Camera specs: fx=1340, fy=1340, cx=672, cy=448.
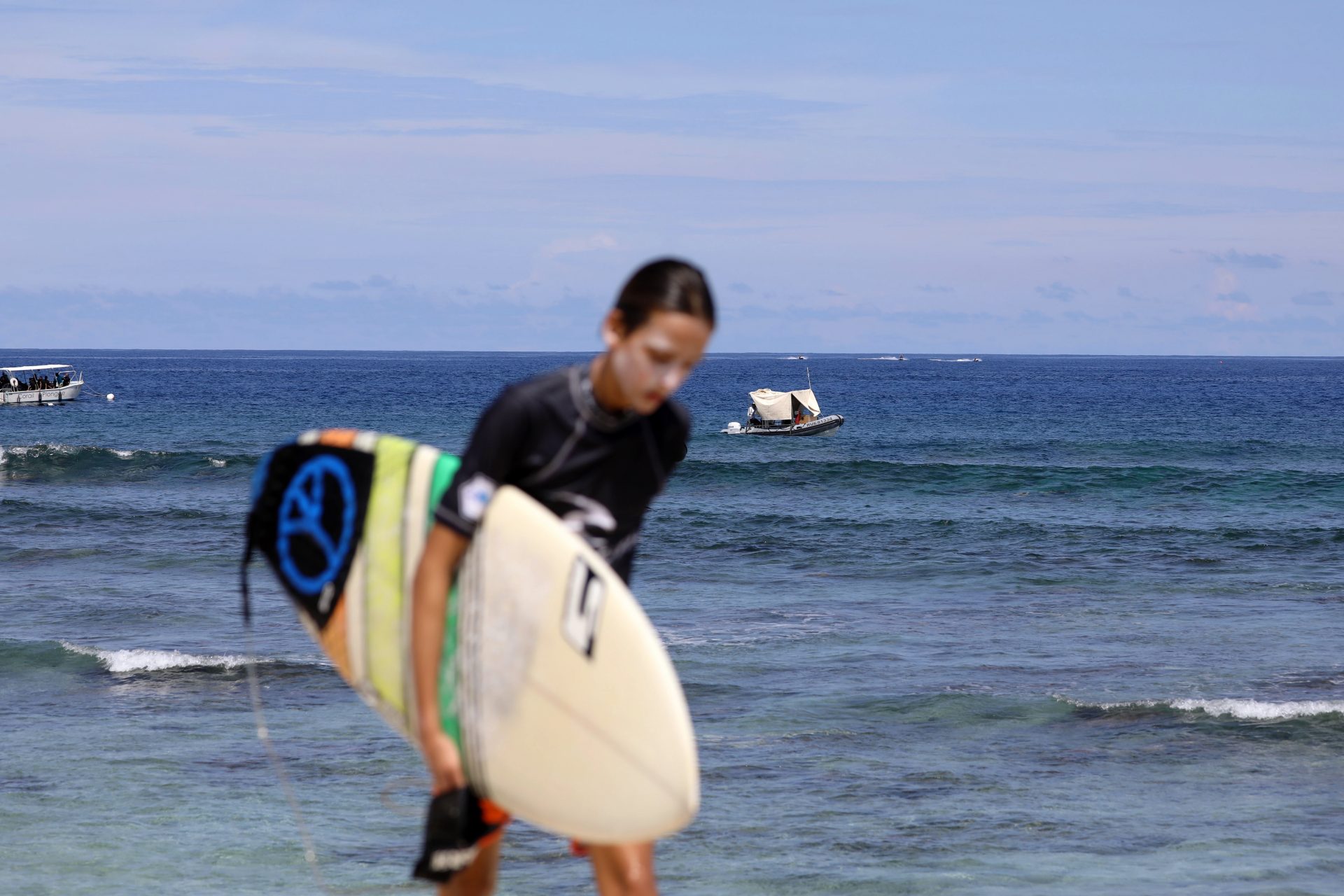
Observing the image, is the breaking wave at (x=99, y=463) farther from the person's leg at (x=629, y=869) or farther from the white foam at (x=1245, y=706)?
the person's leg at (x=629, y=869)

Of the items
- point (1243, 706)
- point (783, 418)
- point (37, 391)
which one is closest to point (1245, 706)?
point (1243, 706)

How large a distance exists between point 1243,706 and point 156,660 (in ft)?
34.5

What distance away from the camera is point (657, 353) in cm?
290

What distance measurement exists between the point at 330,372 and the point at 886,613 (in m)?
173

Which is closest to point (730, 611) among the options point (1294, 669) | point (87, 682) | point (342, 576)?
point (1294, 669)

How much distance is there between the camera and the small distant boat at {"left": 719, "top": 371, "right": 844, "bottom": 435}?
180 ft

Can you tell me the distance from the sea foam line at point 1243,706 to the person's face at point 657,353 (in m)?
10.3

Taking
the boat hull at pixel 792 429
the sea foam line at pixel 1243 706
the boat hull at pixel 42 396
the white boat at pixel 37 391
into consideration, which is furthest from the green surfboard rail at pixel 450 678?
the boat hull at pixel 42 396

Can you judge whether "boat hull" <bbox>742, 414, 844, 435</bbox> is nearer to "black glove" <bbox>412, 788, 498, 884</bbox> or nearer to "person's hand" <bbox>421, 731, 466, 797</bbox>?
"black glove" <bbox>412, 788, 498, 884</bbox>

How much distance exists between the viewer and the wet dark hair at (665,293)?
2.89 meters

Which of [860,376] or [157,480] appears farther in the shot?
[860,376]

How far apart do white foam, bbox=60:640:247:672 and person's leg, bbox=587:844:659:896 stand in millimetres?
11174

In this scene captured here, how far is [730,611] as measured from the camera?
58.9 feet

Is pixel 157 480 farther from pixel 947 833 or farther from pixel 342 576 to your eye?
pixel 342 576
